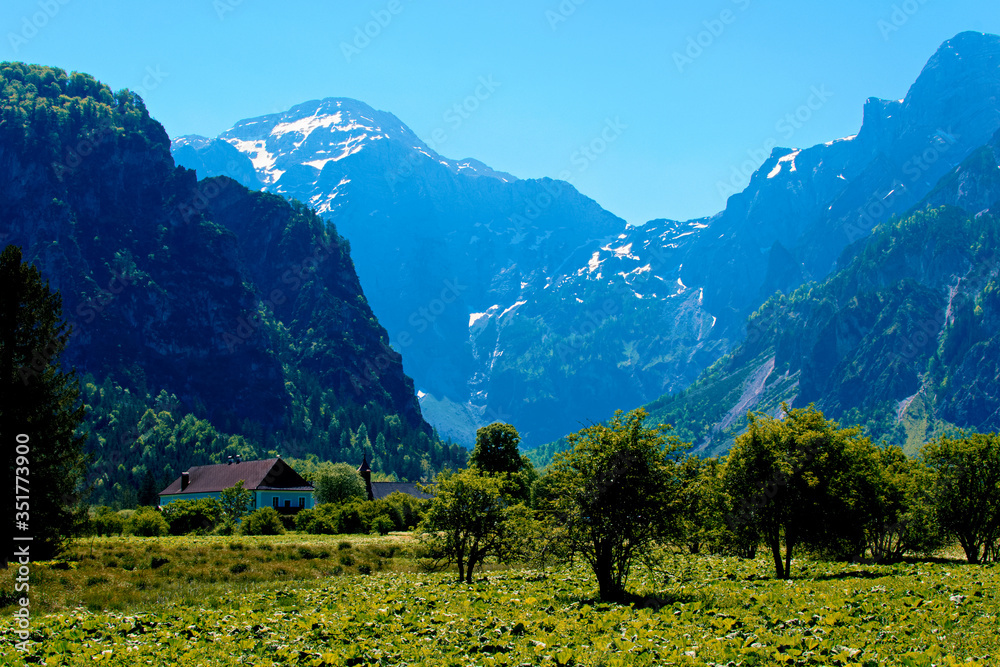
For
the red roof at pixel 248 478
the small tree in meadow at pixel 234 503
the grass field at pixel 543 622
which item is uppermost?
the red roof at pixel 248 478

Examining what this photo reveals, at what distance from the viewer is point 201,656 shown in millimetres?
20938

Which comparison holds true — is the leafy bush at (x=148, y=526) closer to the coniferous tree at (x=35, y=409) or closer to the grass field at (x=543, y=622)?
the coniferous tree at (x=35, y=409)

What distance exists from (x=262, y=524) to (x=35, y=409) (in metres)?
51.1

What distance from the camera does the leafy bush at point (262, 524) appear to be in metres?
88.9

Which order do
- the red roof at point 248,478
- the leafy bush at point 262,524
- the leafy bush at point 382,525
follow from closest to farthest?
the leafy bush at point 262,524, the leafy bush at point 382,525, the red roof at point 248,478

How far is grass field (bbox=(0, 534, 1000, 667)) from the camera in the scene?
19.1 metres

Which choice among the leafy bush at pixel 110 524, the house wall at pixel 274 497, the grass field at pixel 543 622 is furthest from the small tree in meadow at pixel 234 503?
the grass field at pixel 543 622

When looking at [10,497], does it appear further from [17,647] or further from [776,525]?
[776,525]

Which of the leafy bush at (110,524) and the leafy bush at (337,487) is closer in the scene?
the leafy bush at (110,524)

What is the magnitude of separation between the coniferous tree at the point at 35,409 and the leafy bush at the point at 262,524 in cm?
4573

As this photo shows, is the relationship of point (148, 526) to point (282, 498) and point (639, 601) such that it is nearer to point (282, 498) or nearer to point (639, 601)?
point (282, 498)

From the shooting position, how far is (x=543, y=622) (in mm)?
24406

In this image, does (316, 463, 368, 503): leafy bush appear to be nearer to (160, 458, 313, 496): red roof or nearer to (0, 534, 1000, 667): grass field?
(160, 458, 313, 496): red roof

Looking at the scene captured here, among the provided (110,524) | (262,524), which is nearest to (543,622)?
(262,524)
